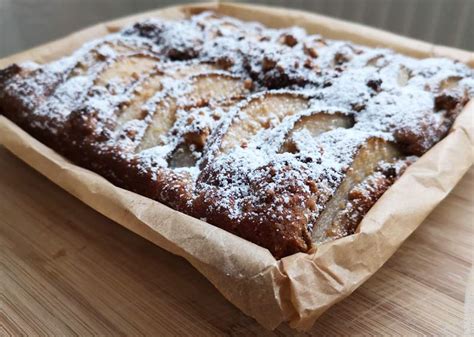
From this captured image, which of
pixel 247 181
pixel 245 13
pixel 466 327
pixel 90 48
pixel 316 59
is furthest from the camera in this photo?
pixel 245 13

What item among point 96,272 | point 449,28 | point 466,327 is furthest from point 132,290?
point 449,28

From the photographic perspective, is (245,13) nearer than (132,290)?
No

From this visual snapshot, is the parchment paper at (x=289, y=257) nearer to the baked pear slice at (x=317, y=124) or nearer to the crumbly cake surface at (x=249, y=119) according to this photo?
the crumbly cake surface at (x=249, y=119)

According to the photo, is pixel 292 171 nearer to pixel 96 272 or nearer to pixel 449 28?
pixel 96 272

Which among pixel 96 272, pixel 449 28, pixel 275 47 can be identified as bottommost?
pixel 96 272

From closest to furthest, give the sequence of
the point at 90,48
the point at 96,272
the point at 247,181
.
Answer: the point at 247,181
the point at 96,272
the point at 90,48

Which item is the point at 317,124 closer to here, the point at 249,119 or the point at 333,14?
the point at 249,119

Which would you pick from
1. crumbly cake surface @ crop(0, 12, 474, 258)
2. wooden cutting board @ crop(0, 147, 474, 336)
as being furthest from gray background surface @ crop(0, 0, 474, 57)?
wooden cutting board @ crop(0, 147, 474, 336)
